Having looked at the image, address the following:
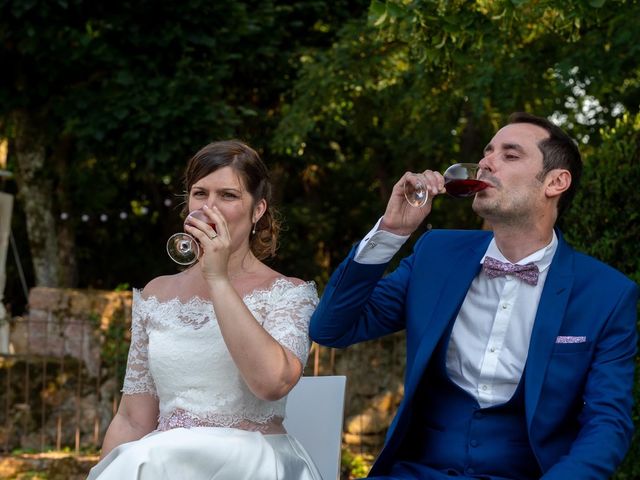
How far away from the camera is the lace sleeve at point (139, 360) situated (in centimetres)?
372

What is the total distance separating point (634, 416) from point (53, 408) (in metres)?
6.28

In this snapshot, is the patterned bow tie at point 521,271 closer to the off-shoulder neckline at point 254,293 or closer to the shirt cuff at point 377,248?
the shirt cuff at point 377,248

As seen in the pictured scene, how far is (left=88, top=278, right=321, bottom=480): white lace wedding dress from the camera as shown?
3.29 m

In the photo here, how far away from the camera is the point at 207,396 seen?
11.5 ft

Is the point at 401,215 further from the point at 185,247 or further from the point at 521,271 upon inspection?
the point at 185,247

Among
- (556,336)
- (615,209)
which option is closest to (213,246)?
(556,336)

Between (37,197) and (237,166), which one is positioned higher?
(37,197)

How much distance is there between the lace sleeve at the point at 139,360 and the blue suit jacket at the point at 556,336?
0.64 metres

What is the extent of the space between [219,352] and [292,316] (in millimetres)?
271

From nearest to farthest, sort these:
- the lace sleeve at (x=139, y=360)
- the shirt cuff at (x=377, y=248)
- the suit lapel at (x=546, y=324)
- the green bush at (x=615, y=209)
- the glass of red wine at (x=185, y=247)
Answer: the glass of red wine at (x=185, y=247) < the suit lapel at (x=546, y=324) < the shirt cuff at (x=377, y=248) < the lace sleeve at (x=139, y=360) < the green bush at (x=615, y=209)

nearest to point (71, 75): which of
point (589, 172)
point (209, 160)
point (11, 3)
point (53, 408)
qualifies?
point (11, 3)

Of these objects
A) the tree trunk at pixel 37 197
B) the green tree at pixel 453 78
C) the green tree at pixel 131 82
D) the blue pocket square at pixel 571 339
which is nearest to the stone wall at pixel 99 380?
the green tree at pixel 131 82

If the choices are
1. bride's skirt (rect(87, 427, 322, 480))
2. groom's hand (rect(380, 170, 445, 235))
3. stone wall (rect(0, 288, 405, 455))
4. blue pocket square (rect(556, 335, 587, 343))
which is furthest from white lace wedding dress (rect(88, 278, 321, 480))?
stone wall (rect(0, 288, 405, 455))

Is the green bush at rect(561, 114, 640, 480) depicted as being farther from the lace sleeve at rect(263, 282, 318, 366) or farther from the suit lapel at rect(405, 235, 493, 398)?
the lace sleeve at rect(263, 282, 318, 366)
